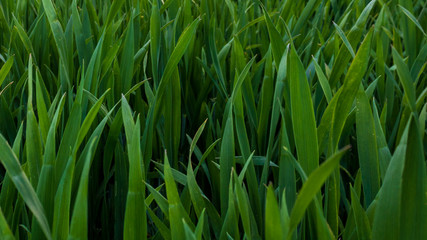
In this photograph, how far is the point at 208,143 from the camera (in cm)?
90

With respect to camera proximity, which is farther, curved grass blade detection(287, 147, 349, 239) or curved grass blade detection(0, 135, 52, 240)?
curved grass blade detection(0, 135, 52, 240)

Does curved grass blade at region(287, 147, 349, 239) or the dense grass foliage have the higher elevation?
curved grass blade at region(287, 147, 349, 239)

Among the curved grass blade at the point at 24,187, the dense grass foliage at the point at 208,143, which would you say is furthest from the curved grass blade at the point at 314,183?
the curved grass blade at the point at 24,187

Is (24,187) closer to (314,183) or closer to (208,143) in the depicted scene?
(314,183)

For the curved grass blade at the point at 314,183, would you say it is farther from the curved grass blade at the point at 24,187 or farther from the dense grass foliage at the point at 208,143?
the curved grass blade at the point at 24,187

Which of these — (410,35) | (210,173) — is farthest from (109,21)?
(410,35)

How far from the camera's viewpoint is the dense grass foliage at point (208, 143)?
0.50 meters

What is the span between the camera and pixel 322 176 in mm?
411

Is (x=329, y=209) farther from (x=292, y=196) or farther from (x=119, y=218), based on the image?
(x=119, y=218)

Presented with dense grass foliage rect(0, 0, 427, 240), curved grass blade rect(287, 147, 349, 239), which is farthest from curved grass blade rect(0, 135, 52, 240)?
curved grass blade rect(287, 147, 349, 239)

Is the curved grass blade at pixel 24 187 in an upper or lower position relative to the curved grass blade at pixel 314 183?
lower

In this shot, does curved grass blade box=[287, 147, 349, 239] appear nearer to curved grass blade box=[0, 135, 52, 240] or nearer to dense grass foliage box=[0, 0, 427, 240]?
dense grass foliage box=[0, 0, 427, 240]

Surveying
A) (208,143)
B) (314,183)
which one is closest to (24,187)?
(314,183)

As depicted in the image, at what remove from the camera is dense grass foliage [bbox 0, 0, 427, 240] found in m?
0.50
